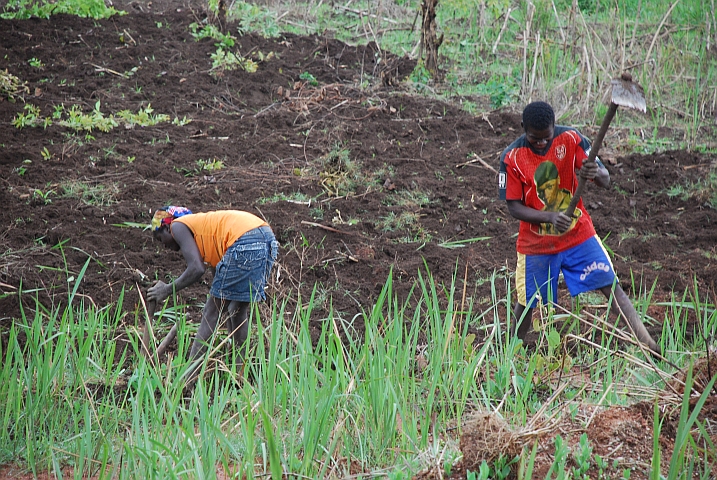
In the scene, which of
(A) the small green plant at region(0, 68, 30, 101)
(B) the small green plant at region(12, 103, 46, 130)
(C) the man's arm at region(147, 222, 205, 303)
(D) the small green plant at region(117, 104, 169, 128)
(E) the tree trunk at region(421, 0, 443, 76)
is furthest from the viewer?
(E) the tree trunk at region(421, 0, 443, 76)

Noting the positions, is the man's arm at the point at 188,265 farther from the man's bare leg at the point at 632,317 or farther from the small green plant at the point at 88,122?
the small green plant at the point at 88,122

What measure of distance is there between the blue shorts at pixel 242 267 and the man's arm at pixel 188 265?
0.13 meters

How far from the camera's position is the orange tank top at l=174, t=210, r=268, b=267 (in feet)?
13.9

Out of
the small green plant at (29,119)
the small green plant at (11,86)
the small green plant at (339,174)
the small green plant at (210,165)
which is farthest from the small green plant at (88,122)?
the small green plant at (339,174)

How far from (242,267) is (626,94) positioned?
225cm

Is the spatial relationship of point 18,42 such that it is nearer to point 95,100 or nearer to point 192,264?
point 95,100

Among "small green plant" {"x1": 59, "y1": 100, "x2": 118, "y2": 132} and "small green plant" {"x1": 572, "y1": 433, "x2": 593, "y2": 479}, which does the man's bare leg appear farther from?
"small green plant" {"x1": 59, "y1": 100, "x2": 118, "y2": 132}

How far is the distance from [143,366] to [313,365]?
2.21 ft

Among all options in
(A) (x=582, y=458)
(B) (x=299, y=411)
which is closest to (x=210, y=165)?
(B) (x=299, y=411)

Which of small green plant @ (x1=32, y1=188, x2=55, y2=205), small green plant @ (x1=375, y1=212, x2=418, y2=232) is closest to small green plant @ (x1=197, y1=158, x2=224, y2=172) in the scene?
small green plant @ (x1=32, y1=188, x2=55, y2=205)

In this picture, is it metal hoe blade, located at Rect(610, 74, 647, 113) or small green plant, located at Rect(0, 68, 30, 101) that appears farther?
small green plant, located at Rect(0, 68, 30, 101)

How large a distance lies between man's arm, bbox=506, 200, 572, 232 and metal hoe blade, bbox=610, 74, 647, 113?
73 cm

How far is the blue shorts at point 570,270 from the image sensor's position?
12.8ft

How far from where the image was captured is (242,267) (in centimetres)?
423
